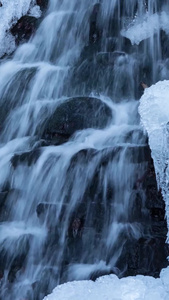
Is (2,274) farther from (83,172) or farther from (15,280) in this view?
(83,172)

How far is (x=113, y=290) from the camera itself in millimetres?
2311

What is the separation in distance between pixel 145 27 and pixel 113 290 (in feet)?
16.4

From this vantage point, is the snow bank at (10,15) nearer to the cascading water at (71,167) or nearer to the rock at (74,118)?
the cascading water at (71,167)

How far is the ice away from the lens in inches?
89.0

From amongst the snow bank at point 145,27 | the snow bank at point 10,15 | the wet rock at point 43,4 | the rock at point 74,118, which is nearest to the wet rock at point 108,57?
the snow bank at point 145,27

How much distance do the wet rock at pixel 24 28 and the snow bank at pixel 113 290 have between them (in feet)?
18.2

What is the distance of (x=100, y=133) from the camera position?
4809mm

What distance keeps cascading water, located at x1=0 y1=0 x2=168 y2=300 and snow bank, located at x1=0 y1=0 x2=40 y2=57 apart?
80 cm

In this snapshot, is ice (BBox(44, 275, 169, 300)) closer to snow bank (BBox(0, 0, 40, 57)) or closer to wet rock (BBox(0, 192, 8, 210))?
wet rock (BBox(0, 192, 8, 210))

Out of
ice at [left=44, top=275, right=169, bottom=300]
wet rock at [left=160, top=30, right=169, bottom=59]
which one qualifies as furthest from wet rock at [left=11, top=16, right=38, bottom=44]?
ice at [left=44, top=275, right=169, bottom=300]

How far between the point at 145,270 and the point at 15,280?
1.13 m

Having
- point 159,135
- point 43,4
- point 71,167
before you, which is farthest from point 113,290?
point 43,4

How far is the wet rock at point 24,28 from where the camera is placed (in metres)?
7.23

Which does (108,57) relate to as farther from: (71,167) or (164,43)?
(71,167)
